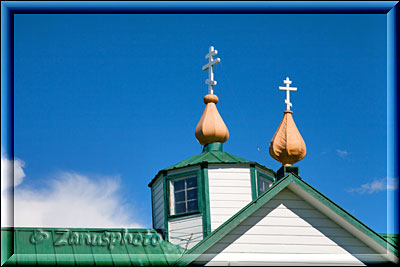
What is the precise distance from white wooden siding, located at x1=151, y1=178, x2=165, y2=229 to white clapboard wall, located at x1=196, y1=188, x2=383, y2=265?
17.4ft

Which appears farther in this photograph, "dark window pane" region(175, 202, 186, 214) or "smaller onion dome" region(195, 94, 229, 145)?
"smaller onion dome" region(195, 94, 229, 145)

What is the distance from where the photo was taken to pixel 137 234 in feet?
59.4

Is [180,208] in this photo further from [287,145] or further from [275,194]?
[275,194]

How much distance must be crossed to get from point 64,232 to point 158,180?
3.75m

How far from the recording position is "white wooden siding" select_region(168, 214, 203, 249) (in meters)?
19.0

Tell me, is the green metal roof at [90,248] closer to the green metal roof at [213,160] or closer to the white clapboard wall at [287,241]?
the green metal roof at [213,160]

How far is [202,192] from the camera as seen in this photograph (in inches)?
765

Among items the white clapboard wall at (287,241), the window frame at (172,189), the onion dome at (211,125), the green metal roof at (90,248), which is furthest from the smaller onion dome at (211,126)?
the white clapboard wall at (287,241)

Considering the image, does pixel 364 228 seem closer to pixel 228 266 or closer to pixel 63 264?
pixel 228 266

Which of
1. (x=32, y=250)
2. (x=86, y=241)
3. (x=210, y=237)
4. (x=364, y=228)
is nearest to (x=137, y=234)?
(x=86, y=241)

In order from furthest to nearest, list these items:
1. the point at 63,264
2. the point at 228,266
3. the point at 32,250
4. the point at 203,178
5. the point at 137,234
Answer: the point at 203,178 → the point at 137,234 → the point at 32,250 → the point at 63,264 → the point at 228,266

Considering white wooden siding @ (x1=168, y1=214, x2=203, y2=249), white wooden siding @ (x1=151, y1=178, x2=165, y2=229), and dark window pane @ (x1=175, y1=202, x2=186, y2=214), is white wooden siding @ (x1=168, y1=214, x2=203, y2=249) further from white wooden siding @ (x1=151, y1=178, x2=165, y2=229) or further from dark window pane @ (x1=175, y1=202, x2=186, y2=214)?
white wooden siding @ (x1=151, y1=178, x2=165, y2=229)

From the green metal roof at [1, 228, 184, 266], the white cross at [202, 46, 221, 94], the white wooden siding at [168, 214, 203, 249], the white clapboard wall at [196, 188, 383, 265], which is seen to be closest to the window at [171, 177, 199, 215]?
the white wooden siding at [168, 214, 203, 249]

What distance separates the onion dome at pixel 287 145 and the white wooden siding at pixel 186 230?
2.43 meters
